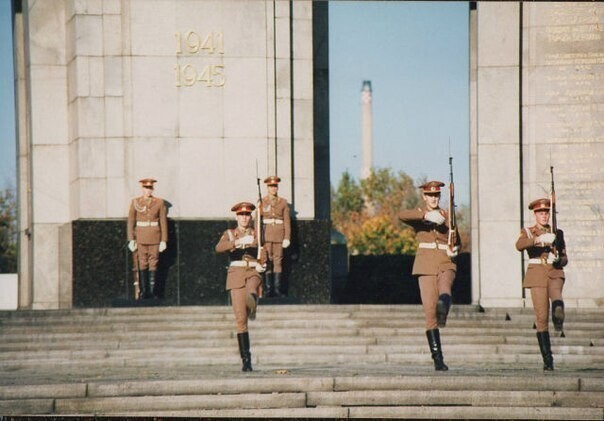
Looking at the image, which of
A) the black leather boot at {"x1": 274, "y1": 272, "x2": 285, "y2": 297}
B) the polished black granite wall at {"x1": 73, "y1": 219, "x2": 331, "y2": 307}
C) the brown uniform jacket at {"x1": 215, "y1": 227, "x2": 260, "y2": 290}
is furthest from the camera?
the polished black granite wall at {"x1": 73, "y1": 219, "x2": 331, "y2": 307}

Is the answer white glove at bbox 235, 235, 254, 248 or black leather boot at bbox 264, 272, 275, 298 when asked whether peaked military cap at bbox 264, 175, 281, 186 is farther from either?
white glove at bbox 235, 235, 254, 248

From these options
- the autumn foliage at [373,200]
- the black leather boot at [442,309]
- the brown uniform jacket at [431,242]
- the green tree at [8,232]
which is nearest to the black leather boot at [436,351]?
the black leather boot at [442,309]

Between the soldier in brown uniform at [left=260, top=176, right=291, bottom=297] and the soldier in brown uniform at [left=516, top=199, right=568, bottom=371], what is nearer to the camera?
the soldier in brown uniform at [left=516, top=199, right=568, bottom=371]

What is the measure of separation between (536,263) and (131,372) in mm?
5259

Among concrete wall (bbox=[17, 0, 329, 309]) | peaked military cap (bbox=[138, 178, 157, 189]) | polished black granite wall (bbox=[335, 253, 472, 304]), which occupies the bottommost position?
polished black granite wall (bbox=[335, 253, 472, 304])

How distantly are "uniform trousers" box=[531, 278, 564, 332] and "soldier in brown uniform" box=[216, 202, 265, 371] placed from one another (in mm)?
3467

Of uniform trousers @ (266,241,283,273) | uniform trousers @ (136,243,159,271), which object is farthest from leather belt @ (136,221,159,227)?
uniform trousers @ (266,241,283,273)

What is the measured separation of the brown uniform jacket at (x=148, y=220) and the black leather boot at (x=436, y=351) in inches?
298

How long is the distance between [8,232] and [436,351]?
23631 millimetres

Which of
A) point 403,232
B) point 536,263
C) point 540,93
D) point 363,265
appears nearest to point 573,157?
point 540,93

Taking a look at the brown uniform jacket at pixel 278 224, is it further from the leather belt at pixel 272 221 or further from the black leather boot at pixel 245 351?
the black leather boot at pixel 245 351

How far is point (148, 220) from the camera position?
79.8 feet

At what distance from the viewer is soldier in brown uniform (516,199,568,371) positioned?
18188 millimetres

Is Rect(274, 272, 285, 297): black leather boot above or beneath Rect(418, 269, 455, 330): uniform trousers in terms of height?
beneath
